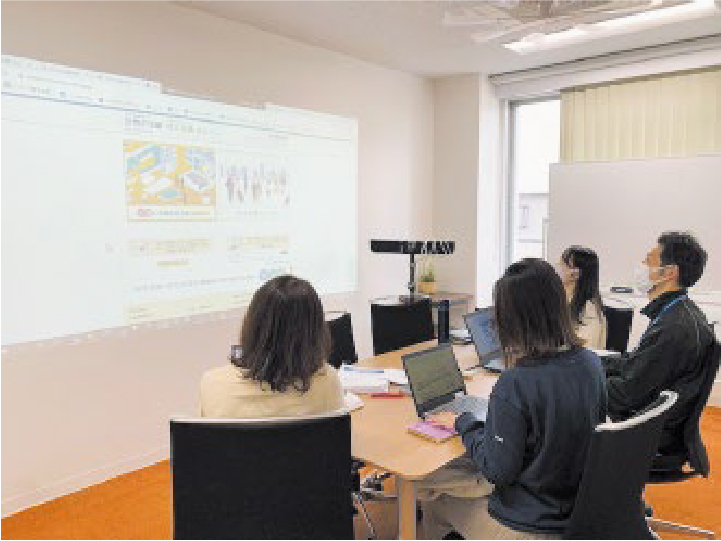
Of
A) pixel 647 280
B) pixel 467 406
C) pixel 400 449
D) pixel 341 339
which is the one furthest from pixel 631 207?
pixel 400 449

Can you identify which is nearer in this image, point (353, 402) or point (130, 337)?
point (353, 402)

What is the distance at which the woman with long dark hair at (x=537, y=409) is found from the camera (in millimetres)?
1580

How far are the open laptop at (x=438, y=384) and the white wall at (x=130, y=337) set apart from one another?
2005 millimetres

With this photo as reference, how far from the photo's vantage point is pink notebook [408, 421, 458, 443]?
1.94 m

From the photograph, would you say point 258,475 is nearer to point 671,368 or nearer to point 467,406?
point 467,406

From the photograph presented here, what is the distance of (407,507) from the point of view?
1851mm

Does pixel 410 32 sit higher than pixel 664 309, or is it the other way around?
pixel 410 32

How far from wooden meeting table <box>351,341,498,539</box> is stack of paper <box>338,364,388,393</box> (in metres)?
0.13

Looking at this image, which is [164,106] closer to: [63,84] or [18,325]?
[63,84]

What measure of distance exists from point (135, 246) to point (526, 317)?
2507mm

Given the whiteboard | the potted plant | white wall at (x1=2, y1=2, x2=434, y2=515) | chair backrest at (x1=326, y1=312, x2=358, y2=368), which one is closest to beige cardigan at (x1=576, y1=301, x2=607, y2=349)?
chair backrest at (x1=326, y1=312, x2=358, y2=368)

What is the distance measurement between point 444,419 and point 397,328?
165 centimetres

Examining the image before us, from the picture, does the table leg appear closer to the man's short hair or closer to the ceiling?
the man's short hair

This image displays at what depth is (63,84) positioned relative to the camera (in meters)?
3.06
